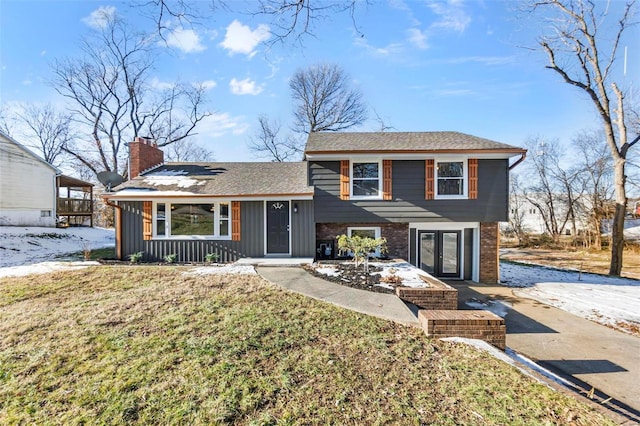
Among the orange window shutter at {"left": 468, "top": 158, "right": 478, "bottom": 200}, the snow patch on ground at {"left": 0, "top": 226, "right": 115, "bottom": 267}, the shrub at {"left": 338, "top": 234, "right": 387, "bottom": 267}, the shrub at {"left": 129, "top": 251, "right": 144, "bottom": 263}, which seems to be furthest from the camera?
the snow patch on ground at {"left": 0, "top": 226, "right": 115, "bottom": 267}

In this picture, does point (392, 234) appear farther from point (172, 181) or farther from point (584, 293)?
point (172, 181)

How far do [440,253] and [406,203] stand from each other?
2.42 meters

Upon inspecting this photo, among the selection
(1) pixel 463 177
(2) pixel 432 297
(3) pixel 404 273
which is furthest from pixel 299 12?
(1) pixel 463 177

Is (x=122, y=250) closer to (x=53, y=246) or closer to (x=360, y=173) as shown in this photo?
(x=53, y=246)


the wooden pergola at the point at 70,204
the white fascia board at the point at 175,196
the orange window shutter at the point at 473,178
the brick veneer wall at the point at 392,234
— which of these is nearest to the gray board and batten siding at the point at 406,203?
the orange window shutter at the point at 473,178

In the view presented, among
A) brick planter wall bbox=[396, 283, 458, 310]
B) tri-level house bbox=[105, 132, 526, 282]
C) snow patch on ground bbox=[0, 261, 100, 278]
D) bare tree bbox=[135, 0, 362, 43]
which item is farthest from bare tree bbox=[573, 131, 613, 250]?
snow patch on ground bbox=[0, 261, 100, 278]

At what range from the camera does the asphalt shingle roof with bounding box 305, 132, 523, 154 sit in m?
9.37

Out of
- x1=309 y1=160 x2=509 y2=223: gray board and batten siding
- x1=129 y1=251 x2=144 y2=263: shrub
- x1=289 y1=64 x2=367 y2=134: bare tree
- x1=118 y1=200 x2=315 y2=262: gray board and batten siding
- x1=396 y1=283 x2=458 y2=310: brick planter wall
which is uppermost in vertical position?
x1=289 y1=64 x2=367 y2=134: bare tree

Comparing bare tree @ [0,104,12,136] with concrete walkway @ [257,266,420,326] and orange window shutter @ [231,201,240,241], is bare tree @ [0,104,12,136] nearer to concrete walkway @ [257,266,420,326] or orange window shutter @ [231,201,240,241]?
orange window shutter @ [231,201,240,241]

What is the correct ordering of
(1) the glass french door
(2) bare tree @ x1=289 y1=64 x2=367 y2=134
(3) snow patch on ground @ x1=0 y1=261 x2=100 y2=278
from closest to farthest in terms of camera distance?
(3) snow patch on ground @ x1=0 y1=261 x2=100 y2=278, (1) the glass french door, (2) bare tree @ x1=289 y1=64 x2=367 y2=134

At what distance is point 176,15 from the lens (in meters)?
3.66

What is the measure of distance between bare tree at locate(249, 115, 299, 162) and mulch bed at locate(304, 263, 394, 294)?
60.3ft

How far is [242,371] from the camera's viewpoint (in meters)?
3.15

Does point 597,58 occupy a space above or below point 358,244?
above
